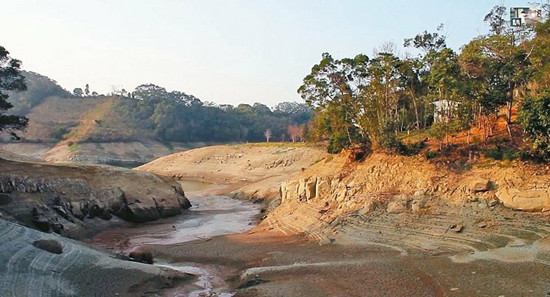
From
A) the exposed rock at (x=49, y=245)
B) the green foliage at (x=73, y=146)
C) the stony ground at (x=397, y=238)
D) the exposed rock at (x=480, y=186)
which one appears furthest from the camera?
the green foliage at (x=73, y=146)

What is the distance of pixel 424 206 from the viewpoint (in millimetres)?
23859

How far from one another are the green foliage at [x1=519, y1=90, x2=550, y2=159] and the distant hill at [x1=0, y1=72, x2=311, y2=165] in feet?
335

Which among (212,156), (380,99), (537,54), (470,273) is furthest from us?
(212,156)

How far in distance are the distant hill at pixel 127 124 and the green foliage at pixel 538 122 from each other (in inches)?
4023

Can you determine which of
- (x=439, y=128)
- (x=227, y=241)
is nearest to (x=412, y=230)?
(x=439, y=128)

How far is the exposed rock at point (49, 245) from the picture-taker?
16.9m

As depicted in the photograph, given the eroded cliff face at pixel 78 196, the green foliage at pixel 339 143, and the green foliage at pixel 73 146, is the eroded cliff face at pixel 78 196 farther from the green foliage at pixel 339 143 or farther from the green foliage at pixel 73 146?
the green foliage at pixel 73 146

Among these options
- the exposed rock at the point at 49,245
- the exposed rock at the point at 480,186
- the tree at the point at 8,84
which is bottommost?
the exposed rock at the point at 49,245

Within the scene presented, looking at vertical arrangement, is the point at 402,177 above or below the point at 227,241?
above

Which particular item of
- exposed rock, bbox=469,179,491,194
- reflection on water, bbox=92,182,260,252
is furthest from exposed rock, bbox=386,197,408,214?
reflection on water, bbox=92,182,260,252

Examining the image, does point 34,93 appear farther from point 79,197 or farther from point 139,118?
point 79,197

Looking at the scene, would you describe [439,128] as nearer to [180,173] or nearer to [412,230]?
[412,230]

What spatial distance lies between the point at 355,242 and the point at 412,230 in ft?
9.08

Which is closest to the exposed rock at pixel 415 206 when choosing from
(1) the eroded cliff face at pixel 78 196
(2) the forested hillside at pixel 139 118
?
(1) the eroded cliff face at pixel 78 196
